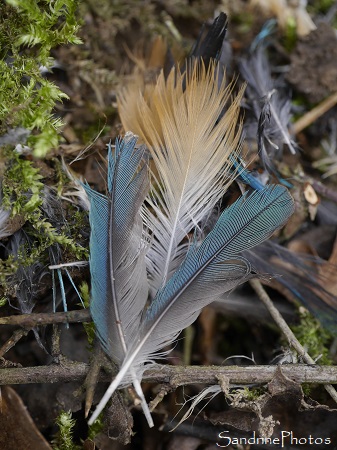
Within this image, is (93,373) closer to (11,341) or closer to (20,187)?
(11,341)

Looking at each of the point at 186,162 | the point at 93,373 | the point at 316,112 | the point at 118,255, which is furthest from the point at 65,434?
the point at 316,112

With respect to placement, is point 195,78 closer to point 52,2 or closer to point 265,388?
point 52,2

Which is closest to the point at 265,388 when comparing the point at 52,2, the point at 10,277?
the point at 10,277

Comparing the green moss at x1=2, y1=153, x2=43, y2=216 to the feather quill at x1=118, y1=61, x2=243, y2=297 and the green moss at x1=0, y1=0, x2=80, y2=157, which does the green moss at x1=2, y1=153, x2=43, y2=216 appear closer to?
the green moss at x1=0, y1=0, x2=80, y2=157

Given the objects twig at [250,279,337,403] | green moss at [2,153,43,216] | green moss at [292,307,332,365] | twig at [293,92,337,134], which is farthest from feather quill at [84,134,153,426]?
twig at [293,92,337,134]

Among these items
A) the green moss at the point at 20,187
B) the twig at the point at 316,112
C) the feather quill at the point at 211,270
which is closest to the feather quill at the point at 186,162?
the feather quill at the point at 211,270

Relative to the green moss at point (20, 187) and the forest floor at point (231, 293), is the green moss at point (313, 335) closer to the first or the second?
the forest floor at point (231, 293)
